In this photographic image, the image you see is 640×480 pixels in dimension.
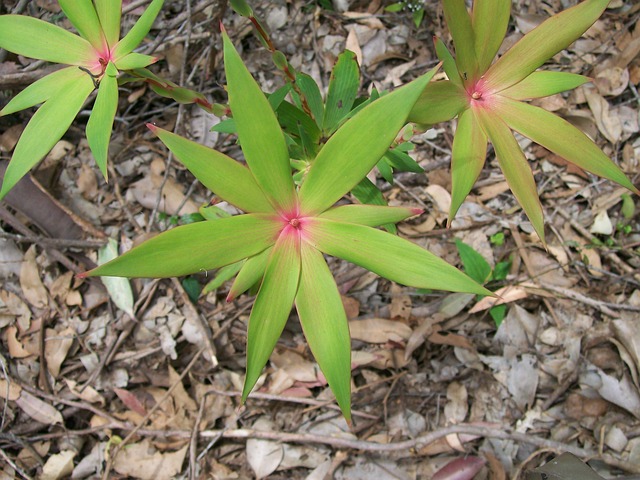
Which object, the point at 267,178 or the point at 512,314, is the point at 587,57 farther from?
the point at 267,178

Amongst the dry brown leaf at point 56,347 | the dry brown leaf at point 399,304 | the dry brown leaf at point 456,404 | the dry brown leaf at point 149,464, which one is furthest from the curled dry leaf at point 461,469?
the dry brown leaf at point 56,347

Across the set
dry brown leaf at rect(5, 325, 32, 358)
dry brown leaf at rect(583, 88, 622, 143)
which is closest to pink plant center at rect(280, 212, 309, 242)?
dry brown leaf at rect(5, 325, 32, 358)

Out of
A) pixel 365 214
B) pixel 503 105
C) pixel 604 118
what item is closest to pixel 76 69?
pixel 365 214

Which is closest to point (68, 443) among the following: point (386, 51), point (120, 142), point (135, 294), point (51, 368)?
point (51, 368)

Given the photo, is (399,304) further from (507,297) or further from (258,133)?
(258,133)

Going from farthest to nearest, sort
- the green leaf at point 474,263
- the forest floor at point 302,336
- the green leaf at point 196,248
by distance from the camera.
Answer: the green leaf at point 474,263, the forest floor at point 302,336, the green leaf at point 196,248

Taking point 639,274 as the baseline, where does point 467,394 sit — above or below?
below

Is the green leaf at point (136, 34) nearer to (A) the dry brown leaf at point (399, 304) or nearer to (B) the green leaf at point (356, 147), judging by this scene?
(B) the green leaf at point (356, 147)
